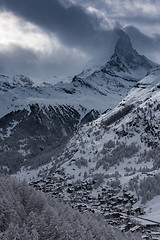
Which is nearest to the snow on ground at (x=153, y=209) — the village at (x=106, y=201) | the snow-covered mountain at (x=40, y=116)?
the village at (x=106, y=201)

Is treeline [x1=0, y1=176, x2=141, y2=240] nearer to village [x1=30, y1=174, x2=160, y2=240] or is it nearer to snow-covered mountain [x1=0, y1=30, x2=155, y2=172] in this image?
village [x1=30, y1=174, x2=160, y2=240]

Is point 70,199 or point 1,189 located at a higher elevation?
point 1,189

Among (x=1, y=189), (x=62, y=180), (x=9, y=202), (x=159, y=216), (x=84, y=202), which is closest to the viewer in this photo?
(x=9, y=202)

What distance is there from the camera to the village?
18.7 m

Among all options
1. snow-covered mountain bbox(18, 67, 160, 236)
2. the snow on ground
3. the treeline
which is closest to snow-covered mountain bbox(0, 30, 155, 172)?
snow-covered mountain bbox(18, 67, 160, 236)

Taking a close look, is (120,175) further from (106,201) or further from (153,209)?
(153,209)

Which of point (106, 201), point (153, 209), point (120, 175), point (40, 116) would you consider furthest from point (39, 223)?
point (40, 116)

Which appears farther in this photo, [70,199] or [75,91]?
[75,91]

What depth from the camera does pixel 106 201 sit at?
2780cm

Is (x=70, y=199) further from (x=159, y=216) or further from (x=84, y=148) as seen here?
(x=84, y=148)

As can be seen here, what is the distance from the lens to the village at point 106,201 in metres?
18.7

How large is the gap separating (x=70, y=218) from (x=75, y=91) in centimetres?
17569

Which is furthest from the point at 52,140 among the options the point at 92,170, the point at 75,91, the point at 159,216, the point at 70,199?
the point at 159,216

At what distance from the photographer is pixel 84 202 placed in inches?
1158
